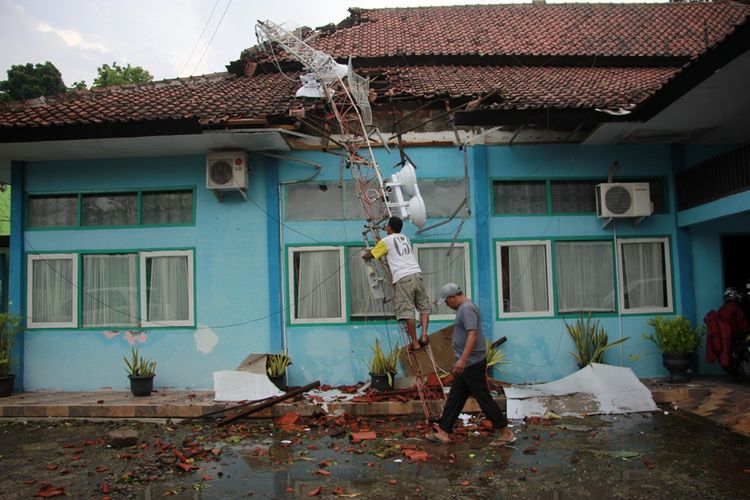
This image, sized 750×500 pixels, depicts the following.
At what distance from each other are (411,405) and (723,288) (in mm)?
5501

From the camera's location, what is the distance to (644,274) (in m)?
9.32

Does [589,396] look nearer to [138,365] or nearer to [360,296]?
[360,296]

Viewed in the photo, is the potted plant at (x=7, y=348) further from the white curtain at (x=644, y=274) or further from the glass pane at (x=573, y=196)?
the white curtain at (x=644, y=274)

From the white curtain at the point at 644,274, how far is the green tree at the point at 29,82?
2290cm

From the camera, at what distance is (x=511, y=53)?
38.5 feet

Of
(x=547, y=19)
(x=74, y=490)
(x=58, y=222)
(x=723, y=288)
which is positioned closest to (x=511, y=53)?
(x=547, y=19)

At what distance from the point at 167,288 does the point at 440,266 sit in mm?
4379

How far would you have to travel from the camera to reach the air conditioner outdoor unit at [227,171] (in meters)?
8.88

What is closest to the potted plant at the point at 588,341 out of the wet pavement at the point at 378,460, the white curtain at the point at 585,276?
the white curtain at the point at 585,276

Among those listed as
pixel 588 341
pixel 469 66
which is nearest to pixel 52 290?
pixel 588 341

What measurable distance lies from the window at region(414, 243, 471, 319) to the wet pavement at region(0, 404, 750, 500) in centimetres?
237

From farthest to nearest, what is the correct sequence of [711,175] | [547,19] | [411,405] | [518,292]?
[547,19] < [518,292] < [711,175] < [411,405]

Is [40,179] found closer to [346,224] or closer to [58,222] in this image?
[58,222]

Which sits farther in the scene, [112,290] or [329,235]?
[112,290]
